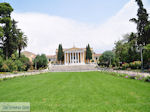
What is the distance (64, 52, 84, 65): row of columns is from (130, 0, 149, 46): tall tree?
1607 inches

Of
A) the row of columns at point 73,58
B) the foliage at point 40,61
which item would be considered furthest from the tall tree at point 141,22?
the row of columns at point 73,58

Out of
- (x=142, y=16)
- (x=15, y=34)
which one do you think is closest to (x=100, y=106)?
(x=142, y=16)

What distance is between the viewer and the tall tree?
107 ft

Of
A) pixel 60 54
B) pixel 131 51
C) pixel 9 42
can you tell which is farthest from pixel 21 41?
pixel 131 51

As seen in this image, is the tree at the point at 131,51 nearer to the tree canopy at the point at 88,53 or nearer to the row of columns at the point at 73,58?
the tree canopy at the point at 88,53

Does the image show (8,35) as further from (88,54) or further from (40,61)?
(88,54)

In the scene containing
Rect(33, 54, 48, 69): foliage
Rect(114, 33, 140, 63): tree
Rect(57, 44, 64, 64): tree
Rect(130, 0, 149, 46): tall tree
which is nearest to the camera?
Rect(130, 0, 149, 46): tall tree

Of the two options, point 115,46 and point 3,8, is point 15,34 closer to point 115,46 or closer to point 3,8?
point 3,8

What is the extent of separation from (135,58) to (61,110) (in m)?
37.7

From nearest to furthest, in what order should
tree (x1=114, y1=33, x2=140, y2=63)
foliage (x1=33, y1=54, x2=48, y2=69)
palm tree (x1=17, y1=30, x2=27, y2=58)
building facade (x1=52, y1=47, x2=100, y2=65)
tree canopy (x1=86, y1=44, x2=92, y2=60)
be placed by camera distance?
1. tree (x1=114, y1=33, x2=140, y2=63)
2. palm tree (x1=17, y1=30, x2=27, y2=58)
3. foliage (x1=33, y1=54, x2=48, y2=69)
4. tree canopy (x1=86, y1=44, x2=92, y2=60)
5. building facade (x1=52, y1=47, x2=100, y2=65)

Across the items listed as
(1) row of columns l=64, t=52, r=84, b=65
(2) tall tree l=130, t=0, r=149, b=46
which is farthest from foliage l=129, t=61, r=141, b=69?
(1) row of columns l=64, t=52, r=84, b=65

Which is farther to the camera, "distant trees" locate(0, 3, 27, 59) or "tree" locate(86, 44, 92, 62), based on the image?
"tree" locate(86, 44, 92, 62)

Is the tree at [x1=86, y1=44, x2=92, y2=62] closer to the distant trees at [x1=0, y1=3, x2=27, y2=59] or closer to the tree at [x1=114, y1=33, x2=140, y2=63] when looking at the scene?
the tree at [x1=114, y1=33, x2=140, y2=63]

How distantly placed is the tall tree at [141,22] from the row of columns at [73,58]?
4081cm
